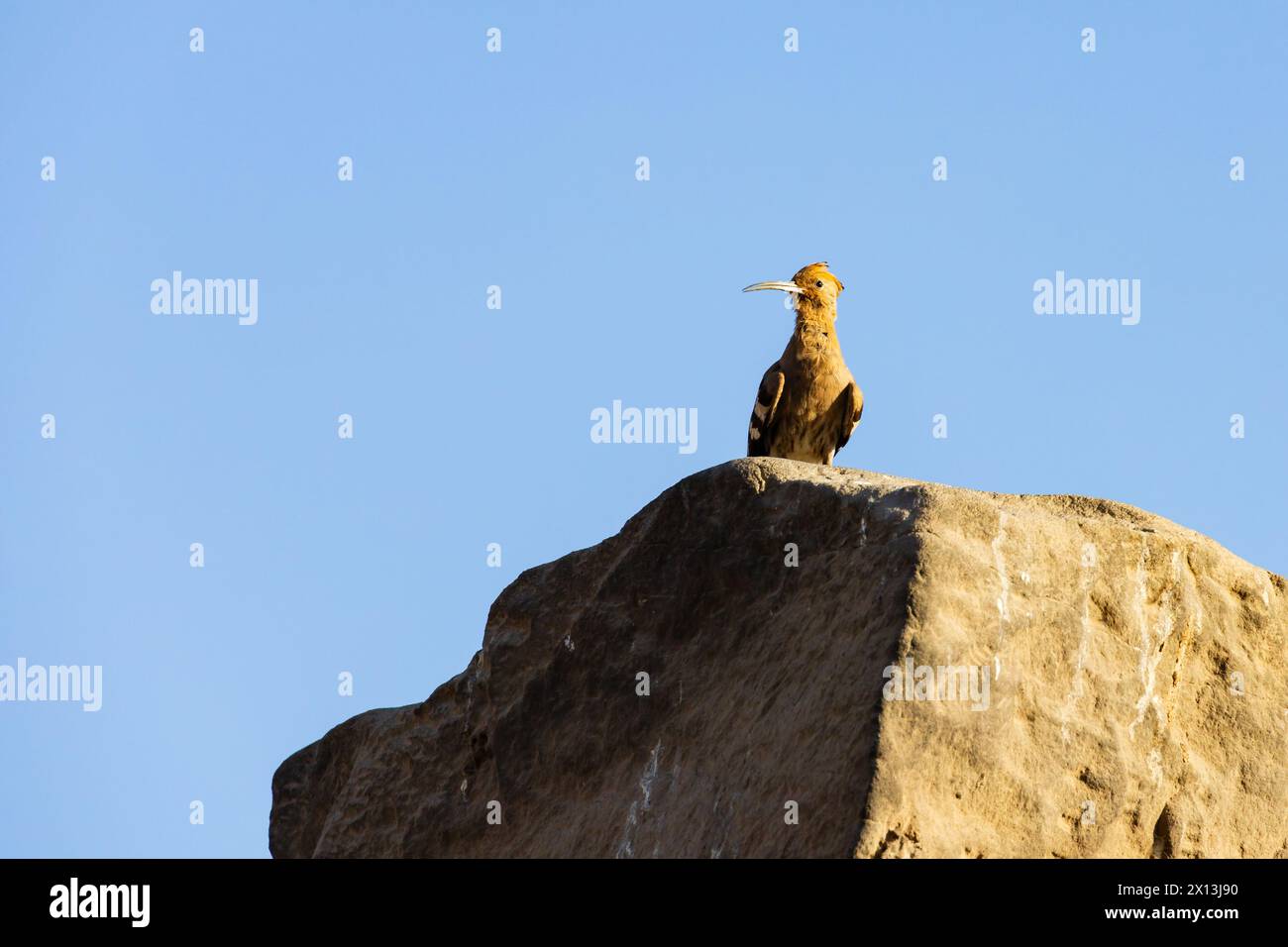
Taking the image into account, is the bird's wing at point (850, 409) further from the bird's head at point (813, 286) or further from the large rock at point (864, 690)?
the large rock at point (864, 690)

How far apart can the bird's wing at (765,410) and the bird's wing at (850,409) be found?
466mm

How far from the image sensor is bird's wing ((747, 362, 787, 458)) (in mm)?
11260

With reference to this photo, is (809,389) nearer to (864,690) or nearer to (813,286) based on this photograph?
(813,286)

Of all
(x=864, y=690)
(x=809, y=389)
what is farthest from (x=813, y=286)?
(x=864, y=690)

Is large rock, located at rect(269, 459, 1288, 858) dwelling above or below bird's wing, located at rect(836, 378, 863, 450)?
below

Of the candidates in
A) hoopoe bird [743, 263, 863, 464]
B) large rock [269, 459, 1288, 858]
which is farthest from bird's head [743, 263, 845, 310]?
large rock [269, 459, 1288, 858]

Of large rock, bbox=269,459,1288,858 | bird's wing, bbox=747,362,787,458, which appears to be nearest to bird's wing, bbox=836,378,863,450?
bird's wing, bbox=747,362,787,458

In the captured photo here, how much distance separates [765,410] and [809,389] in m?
0.37

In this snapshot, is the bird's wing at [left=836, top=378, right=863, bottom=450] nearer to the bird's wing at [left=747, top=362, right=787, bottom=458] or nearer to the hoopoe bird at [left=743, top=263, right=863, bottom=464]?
the hoopoe bird at [left=743, top=263, right=863, bottom=464]

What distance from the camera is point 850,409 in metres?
11.3

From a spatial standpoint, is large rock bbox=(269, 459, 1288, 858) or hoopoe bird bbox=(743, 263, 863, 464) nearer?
large rock bbox=(269, 459, 1288, 858)

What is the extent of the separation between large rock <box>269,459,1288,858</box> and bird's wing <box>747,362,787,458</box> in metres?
2.96

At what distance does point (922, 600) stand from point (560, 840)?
8.05 feet
